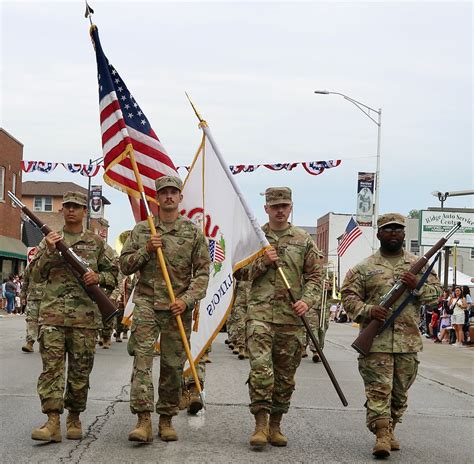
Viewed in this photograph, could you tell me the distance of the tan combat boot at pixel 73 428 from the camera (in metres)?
7.34

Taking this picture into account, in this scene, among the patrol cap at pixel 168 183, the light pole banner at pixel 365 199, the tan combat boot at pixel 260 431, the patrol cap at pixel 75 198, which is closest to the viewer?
the tan combat boot at pixel 260 431

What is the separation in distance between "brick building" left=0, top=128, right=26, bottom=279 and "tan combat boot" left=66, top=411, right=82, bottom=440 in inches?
1437

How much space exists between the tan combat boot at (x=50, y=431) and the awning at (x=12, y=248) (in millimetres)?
36692

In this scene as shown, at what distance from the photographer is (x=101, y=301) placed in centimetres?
742

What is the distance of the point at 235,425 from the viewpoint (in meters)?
8.37

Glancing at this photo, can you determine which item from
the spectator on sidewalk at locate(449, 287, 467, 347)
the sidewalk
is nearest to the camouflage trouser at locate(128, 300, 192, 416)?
the sidewalk

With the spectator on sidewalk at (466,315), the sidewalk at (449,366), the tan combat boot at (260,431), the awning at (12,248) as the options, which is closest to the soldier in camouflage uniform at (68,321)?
the tan combat boot at (260,431)

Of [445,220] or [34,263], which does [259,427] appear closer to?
[34,263]

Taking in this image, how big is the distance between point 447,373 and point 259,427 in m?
9.12

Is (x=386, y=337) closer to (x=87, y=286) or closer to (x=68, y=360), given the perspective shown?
(x=87, y=286)

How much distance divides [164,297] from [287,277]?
109 cm

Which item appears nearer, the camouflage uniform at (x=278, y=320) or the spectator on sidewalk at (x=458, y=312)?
the camouflage uniform at (x=278, y=320)

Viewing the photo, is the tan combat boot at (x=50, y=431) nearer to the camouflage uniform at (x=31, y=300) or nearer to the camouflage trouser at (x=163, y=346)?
the camouflage trouser at (x=163, y=346)

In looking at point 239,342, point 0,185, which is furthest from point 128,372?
point 0,185
